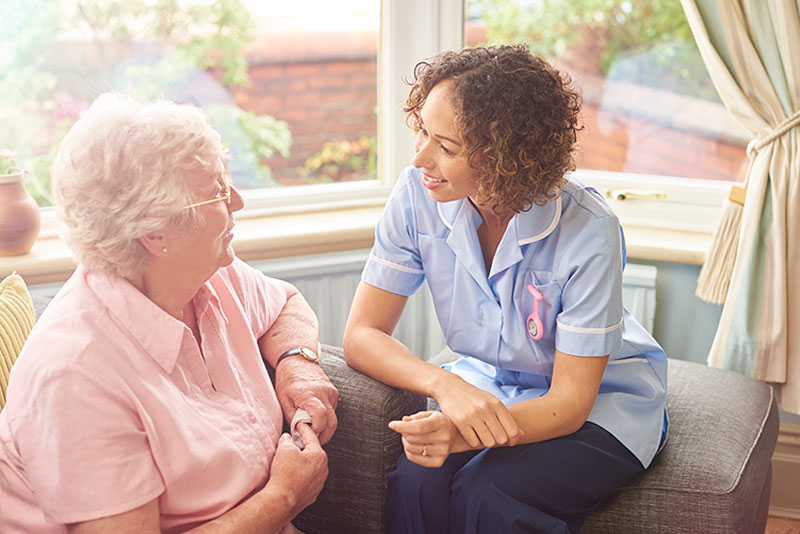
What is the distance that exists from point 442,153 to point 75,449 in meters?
0.78

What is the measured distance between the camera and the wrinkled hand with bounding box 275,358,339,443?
1.53m

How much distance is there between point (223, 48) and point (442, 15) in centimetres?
67

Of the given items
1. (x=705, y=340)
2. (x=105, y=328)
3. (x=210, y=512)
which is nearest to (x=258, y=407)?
(x=210, y=512)

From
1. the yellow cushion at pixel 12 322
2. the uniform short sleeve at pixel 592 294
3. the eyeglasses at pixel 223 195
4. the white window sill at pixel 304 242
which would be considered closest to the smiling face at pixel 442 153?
the uniform short sleeve at pixel 592 294

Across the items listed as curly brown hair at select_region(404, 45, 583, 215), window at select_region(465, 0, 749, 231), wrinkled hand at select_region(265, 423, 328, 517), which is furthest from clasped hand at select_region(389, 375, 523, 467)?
window at select_region(465, 0, 749, 231)

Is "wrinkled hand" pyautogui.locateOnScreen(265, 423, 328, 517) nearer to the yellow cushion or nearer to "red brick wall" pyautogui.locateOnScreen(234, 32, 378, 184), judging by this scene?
the yellow cushion

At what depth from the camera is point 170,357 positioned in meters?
1.29

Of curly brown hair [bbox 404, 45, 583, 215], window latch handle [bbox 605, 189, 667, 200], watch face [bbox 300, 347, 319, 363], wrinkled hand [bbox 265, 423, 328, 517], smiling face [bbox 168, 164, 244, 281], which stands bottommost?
wrinkled hand [bbox 265, 423, 328, 517]

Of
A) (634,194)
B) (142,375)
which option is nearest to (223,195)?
(142,375)

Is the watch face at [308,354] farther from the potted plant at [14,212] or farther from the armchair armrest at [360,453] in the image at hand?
the potted plant at [14,212]

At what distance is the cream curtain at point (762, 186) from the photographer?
6.88 feet

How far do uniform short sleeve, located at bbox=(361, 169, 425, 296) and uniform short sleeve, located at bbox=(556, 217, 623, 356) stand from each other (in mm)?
327

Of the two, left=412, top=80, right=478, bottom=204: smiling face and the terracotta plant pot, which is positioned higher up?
left=412, top=80, right=478, bottom=204: smiling face

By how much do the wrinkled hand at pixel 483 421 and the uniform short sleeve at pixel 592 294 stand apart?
Answer: 0.55 ft
